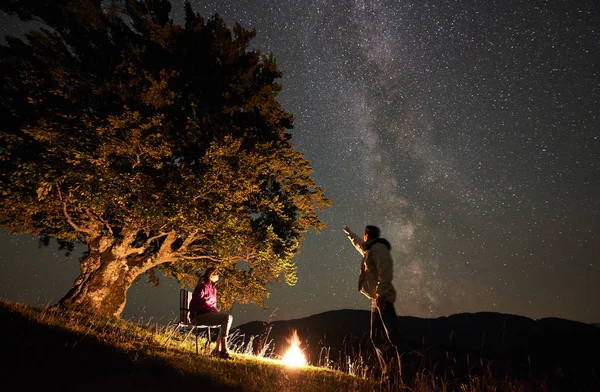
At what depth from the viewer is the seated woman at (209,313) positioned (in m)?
6.90

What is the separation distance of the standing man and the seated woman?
3240 mm

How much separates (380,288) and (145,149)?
8.47 m

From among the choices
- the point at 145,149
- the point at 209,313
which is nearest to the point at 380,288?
the point at 209,313

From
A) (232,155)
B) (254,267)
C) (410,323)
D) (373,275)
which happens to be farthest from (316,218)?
(410,323)

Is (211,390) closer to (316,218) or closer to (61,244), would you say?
(316,218)

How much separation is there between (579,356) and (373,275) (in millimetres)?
55814

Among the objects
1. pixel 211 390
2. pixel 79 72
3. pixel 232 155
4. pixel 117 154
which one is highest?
pixel 79 72

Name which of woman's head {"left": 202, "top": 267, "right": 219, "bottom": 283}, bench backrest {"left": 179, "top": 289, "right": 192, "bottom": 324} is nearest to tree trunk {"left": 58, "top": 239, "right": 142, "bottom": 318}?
bench backrest {"left": 179, "top": 289, "right": 192, "bottom": 324}

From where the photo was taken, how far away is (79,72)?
1134cm

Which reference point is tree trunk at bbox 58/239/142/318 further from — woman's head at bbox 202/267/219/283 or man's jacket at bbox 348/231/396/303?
man's jacket at bbox 348/231/396/303

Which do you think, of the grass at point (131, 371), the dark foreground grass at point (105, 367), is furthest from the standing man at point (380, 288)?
the dark foreground grass at point (105, 367)

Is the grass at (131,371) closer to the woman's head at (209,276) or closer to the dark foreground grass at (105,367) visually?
the dark foreground grass at (105,367)

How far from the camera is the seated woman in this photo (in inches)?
272

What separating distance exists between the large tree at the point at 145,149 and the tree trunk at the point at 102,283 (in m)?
0.04
